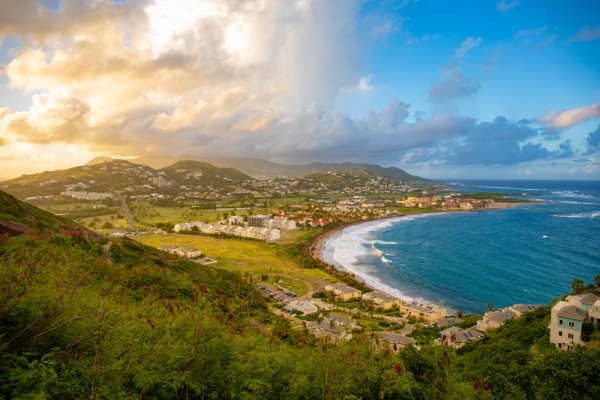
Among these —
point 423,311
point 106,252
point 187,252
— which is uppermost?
point 106,252

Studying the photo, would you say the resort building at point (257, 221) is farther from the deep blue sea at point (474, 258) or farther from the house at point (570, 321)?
the house at point (570, 321)

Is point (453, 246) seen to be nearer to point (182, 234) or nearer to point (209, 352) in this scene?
point (182, 234)

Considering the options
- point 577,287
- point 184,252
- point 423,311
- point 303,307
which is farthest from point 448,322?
point 184,252

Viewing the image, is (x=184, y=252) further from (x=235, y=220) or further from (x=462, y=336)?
(x=462, y=336)

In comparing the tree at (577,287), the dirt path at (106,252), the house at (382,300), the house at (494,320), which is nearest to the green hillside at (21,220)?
the dirt path at (106,252)

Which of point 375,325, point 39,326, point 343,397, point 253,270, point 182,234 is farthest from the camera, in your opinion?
point 182,234

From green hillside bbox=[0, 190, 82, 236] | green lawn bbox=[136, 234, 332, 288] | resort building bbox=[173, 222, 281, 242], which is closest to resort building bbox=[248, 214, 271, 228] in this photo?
resort building bbox=[173, 222, 281, 242]

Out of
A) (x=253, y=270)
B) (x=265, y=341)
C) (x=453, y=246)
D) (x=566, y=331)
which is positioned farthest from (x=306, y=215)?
(x=265, y=341)
